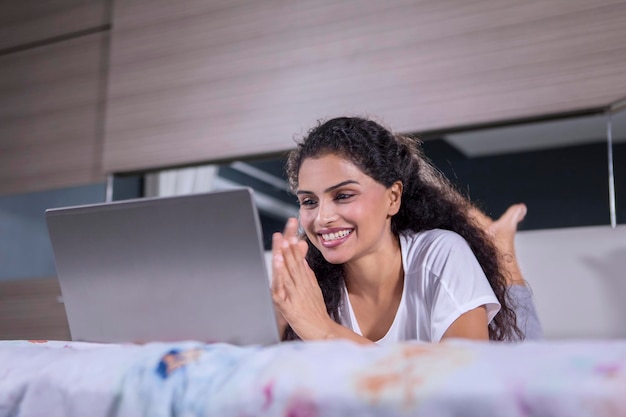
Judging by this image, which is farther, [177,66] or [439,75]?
[177,66]

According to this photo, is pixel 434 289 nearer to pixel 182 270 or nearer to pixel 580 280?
pixel 580 280

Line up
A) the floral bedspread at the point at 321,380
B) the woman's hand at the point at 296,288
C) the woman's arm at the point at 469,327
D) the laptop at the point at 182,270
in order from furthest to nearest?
the woman's arm at the point at 469,327, the woman's hand at the point at 296,288, the laptop at the point at 182,270, the floral bedspread at the point at 321,380

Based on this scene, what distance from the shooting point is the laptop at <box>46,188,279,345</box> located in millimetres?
903

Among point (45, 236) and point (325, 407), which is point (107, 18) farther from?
point (325, 407)

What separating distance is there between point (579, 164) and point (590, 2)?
0.59 metres

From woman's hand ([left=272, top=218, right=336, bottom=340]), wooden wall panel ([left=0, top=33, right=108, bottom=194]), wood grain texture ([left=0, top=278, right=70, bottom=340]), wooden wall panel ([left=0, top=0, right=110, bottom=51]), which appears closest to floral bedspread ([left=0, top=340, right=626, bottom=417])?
woman's hand ([left=272, top=218, right=336, bottom=340])

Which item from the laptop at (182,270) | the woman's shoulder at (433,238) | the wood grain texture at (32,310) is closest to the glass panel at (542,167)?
the woman's shoulder at (433,238)

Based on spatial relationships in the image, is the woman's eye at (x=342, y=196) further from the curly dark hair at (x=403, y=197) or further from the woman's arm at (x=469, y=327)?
the woman's arm at (x=469, y=327)

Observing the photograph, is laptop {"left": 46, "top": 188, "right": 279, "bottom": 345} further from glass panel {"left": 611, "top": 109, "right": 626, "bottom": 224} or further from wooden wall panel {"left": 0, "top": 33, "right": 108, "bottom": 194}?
wooden wall panel {"left": 0, "top": 33, "right": 108, "bottom": 194}

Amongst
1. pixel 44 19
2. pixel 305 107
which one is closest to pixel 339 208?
pixel 305 107

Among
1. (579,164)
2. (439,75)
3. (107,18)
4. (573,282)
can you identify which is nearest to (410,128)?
(439,75)

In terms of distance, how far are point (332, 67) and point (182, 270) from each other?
2.16m

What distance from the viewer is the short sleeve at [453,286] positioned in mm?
1544

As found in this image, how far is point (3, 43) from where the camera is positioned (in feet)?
13.0
